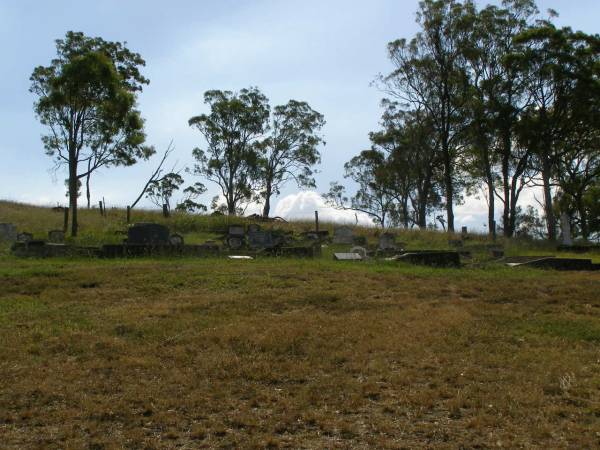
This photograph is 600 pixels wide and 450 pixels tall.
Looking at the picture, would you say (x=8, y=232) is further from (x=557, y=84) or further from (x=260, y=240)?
(x=557, y=84)

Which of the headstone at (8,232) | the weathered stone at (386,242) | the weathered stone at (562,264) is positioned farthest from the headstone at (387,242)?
the headstone at (8,232)

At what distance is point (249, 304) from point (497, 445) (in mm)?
5709

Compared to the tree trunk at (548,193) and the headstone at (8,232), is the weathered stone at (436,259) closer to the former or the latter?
the headstone at (8,232)

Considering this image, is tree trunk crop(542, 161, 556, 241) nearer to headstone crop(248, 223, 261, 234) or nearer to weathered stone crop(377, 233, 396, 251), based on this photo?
weathered stone crop(377, 233, 396, 251)

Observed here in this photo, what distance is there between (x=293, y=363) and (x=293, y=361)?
9 centimetres

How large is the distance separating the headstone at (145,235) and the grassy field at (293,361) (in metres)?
3.99

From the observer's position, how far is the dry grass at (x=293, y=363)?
5.03 metres

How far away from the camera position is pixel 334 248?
65.5ft

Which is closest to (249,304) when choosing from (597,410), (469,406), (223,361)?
(223,361)

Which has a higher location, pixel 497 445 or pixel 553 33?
pixel 553 33

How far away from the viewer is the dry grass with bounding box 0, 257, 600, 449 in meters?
5.03

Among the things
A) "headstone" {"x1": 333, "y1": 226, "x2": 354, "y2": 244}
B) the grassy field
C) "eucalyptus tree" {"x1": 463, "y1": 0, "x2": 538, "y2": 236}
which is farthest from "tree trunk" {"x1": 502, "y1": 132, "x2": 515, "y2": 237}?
the grassy field

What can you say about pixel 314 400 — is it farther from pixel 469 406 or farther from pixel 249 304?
pixel 249 304

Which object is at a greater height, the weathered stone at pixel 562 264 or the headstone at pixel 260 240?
the headstone at pixel 260 240
